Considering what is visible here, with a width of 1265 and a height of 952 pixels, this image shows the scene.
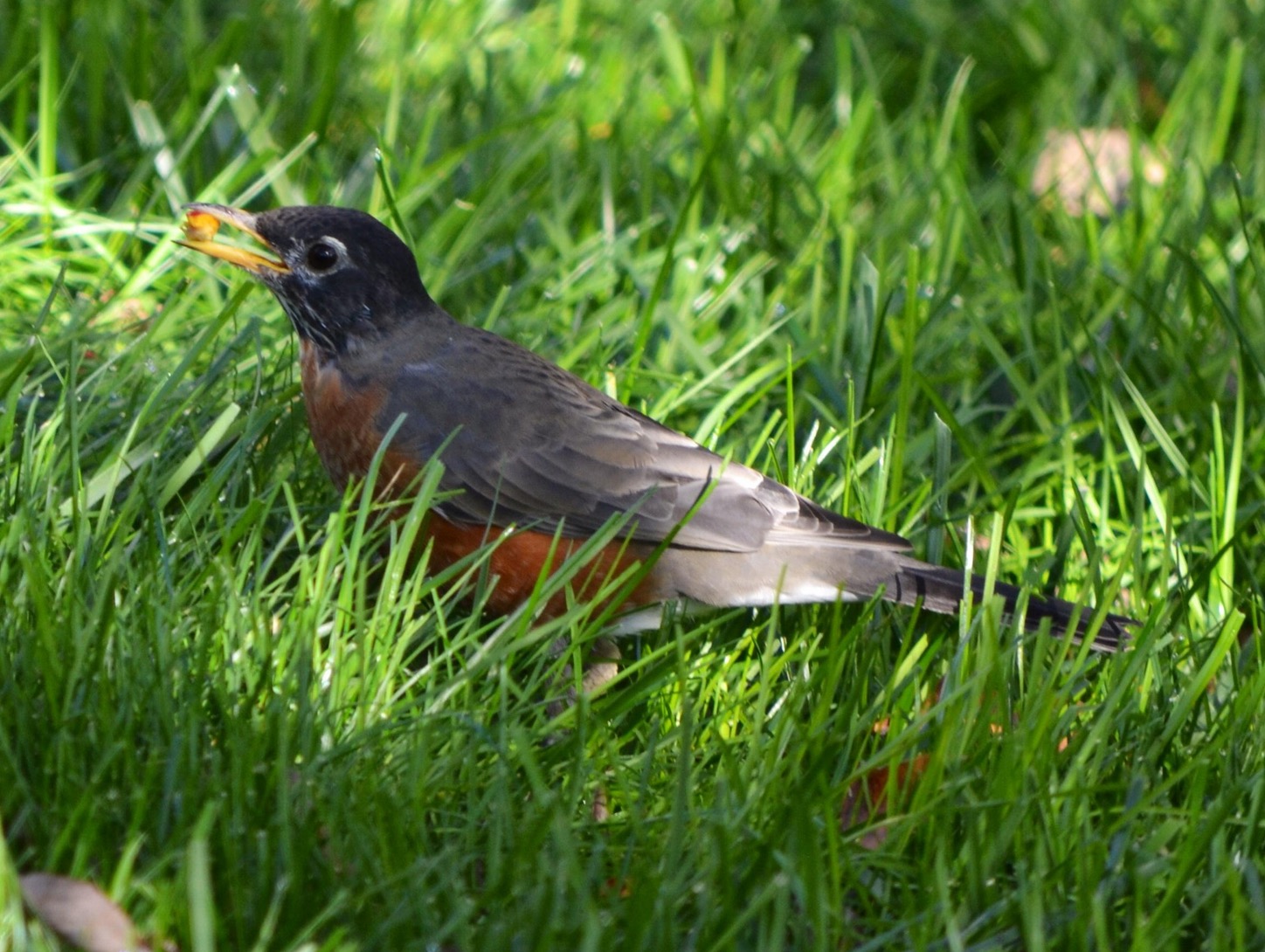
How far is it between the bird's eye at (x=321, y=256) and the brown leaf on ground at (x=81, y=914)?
2024 millimetres

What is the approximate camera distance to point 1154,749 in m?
2.75

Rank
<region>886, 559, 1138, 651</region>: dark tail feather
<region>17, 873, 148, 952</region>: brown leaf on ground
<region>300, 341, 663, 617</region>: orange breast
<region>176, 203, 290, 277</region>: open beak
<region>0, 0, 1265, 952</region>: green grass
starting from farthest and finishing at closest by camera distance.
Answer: <region>176, 203, 290, 277</region>: open beak
<region>300, 341, 663, 617</region>: orange breast
<region>886, 559, 1138, 651</region>: dark tail feather
<region>0, 0, 1265, 952</region>: green grass
<region>17, 873, 148, 952</region>: brown leaf on ground

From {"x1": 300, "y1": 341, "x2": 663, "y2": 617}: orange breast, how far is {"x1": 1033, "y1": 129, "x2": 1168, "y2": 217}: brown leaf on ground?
2.59m

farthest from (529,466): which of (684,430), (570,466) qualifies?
(684,430)

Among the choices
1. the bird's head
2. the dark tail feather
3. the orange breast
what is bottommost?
the dark tail feather

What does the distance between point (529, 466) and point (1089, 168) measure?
2809mm

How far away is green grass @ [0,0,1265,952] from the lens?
230 centimetres

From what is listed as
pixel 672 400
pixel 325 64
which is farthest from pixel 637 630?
pixel 325 64

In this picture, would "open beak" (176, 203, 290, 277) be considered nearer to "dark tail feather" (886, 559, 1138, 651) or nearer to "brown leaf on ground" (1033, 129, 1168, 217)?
"dark tail feather" (886, 559, 1138, 651)

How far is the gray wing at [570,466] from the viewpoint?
11.5ft

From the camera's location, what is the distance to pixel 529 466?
3.61m

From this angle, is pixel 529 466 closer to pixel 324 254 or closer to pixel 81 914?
pixel 324 254

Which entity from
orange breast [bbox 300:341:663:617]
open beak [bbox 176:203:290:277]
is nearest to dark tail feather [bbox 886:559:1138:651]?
orange breast [bbox 300:341:663:617]

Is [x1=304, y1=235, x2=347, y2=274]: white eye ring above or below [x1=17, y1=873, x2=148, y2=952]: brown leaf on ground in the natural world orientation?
above
